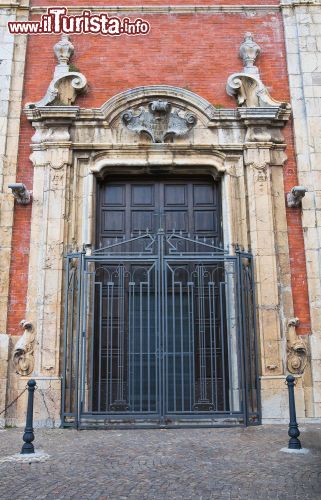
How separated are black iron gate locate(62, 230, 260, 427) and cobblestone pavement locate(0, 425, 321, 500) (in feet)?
2.28

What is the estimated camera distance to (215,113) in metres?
9.01

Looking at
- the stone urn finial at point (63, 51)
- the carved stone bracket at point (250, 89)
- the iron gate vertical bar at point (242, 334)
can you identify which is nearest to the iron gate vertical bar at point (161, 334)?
the iron gate vertical bar at point (242, 334)

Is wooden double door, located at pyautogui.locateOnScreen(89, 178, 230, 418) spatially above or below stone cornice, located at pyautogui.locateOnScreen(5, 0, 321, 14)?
below

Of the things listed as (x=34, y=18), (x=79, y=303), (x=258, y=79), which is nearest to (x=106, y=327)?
(x=79, y=303)

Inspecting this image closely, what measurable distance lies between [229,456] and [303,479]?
3.37 feet

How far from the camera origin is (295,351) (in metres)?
8.03

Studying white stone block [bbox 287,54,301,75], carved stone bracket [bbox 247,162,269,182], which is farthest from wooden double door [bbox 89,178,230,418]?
white stone block [bbox 287,54,301,75]

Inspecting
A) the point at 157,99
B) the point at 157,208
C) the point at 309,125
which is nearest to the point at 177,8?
the point at 157,99

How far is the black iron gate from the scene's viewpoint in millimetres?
7289

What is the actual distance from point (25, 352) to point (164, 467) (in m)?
3.76

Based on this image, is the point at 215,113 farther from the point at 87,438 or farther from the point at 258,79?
the point at 87,438

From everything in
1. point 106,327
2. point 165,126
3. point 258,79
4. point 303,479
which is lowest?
point 303,479

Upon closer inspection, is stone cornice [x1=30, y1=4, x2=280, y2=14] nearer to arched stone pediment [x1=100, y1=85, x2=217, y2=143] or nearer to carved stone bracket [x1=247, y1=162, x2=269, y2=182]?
arched stone pediment [x1=100, y1=85, x2=217, y2=143]

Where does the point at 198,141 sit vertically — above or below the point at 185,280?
above
